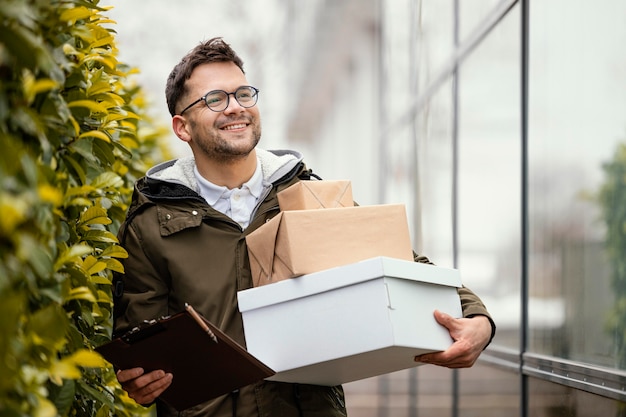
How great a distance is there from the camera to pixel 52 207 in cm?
193

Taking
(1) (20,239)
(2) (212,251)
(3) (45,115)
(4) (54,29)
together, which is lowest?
Answer: (2) (212,251)

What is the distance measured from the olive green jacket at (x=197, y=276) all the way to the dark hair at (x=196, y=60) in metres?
0.34

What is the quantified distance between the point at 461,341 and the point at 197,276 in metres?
0.78

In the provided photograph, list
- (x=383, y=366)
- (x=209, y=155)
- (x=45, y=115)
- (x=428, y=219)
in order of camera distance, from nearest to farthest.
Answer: (x=45, y=115)
(x=383, y=366)
(x=209, y=155)
(x=428, y=219)

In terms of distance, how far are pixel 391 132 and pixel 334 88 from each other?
8.01 metres

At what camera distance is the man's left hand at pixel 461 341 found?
2.71 m

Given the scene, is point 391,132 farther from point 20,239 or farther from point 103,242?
point 20,239

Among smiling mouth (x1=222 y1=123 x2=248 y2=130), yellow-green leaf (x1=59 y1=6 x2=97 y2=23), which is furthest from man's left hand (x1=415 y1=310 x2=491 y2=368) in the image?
yellow-green leaf (x1=59 y1=6 x2=97 y2=23)

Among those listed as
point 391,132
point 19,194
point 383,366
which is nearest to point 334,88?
point 391,132

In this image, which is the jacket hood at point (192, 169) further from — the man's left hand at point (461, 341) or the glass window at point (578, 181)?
the glass window at point (578, 181)

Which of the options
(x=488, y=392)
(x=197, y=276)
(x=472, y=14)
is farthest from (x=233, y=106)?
(x=472, y=14)

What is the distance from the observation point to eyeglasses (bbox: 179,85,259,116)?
10.0 ft

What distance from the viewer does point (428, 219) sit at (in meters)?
7.00

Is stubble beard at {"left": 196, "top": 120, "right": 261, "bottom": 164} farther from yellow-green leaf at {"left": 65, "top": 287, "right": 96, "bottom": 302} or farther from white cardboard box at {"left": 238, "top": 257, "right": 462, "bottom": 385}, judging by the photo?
yellow-green leaf at {"left": 65, "top": 287, "right": 96, "bottom": 302}
